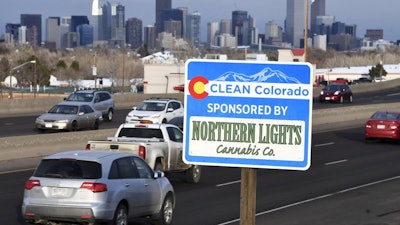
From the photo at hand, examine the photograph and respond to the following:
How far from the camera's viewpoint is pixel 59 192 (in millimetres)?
15289

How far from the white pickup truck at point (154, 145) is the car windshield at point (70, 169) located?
5.89 metres

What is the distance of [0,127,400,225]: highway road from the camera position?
63.1 feet

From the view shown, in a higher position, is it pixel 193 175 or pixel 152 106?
pixel 152 106

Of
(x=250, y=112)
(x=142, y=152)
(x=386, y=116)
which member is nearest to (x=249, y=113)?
(x=250, y=112)

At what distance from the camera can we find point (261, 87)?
712 centimetres

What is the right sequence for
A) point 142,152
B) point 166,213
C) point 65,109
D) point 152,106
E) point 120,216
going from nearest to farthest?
1. point 120,216
2. point 166,213
3. point 142,152
4. point 65,109
5. point 152,106

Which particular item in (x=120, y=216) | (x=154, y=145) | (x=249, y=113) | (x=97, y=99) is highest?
(x=249, y=113)

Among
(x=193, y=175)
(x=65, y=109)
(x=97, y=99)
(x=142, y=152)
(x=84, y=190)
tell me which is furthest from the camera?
(x=97, y=99)

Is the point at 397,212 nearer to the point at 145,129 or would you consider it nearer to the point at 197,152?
the point at 145,129

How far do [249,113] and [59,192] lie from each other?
Answer: 871 centimetres

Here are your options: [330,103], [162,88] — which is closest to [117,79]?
[162,88]

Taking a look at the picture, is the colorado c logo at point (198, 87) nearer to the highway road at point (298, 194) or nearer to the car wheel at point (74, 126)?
the highway road at point (298, 194)

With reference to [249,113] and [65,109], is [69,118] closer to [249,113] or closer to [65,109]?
[65,109]

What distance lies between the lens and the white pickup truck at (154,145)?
72.3ft
